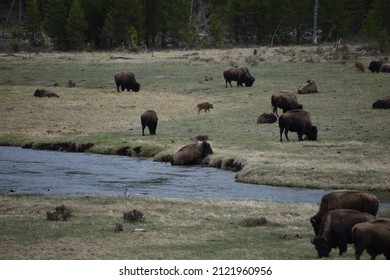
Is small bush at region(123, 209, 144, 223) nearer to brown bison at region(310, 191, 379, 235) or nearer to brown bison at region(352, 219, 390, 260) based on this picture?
brown bison at region(310, 191, 379, 235)

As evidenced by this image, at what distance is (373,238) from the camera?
49.0 ft

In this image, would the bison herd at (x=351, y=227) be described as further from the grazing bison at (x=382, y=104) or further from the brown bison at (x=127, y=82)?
the brown bison at (x=127, y=82)

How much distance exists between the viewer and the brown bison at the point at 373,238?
1487cm

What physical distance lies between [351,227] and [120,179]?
48.1 feet

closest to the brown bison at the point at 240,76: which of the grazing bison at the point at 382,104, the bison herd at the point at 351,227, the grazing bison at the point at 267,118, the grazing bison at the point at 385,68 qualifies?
the grazing bison at the point at 385,68

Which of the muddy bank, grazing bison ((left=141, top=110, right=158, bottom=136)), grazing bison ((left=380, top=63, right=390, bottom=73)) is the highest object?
grazing bison ((left=380, top=63, right=390, bottom=73))

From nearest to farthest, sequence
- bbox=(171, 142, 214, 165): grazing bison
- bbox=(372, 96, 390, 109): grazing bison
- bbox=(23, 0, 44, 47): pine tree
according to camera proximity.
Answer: bbox=(171, 142, 214, 165): grazing bison < bbox=(372, 96, 390, 109): grazing bison < bbox=(23, 0, 44, 47): pine tree

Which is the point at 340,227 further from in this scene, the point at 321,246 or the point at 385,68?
the point at 385,68

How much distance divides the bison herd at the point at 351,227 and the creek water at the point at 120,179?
20.4 feet

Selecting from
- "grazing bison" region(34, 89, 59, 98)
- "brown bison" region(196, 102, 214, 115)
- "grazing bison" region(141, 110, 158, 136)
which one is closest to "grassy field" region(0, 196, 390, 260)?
"grazing bison" region(141, 110, 158, 136)

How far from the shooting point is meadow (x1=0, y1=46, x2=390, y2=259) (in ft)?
57.9

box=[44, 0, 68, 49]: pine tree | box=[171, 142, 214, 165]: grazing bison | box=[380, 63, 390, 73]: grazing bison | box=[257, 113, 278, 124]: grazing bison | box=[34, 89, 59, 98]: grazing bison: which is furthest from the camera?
box=[44, 0, 68, 49]: pine tree

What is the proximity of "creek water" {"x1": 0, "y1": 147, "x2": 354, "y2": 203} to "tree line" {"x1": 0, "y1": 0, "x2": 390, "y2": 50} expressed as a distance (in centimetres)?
5858
